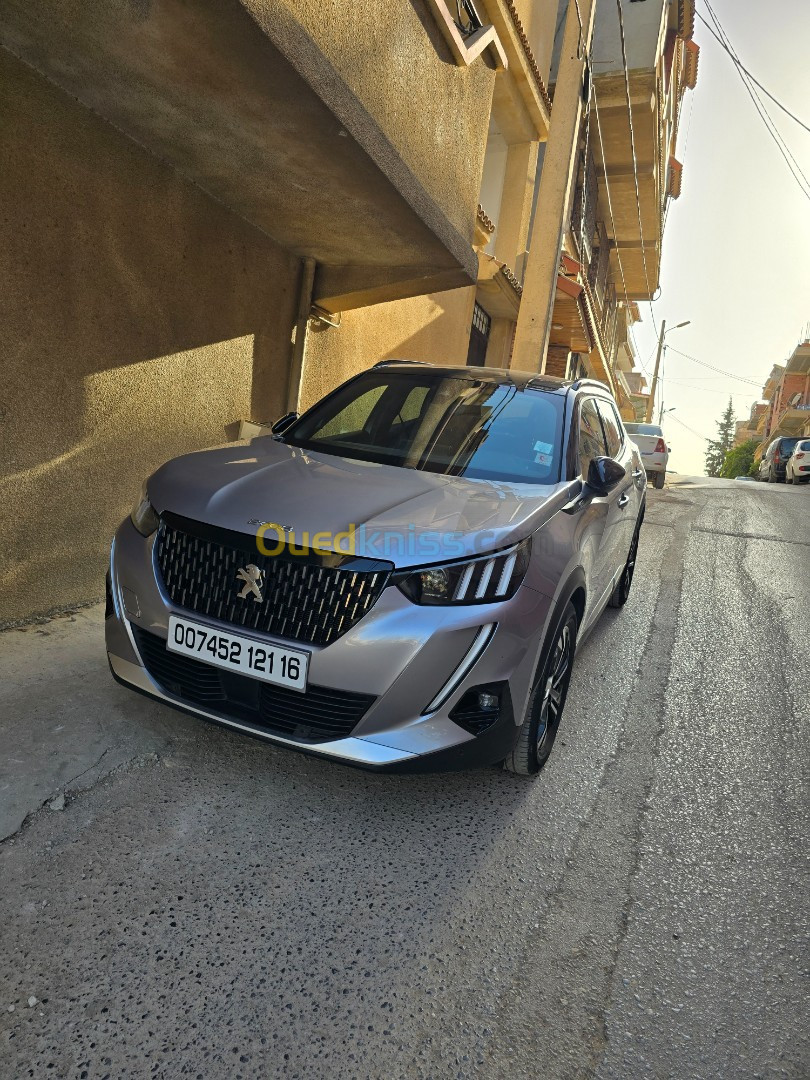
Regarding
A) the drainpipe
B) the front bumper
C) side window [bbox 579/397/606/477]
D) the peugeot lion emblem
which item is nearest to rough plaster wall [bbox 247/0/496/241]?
the drainpipe

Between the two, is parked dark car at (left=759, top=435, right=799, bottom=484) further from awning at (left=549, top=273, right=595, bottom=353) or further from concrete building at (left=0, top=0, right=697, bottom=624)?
concrete building at (left=0, top=0, right=697, bottom=624)

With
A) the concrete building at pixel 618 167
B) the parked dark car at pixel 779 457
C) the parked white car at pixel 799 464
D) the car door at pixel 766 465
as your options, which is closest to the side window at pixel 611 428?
the concrete building at pixel 618 167

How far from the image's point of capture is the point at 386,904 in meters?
2.23

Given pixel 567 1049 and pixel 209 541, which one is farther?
pixel 209 541

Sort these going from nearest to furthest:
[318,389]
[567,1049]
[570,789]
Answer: [567,1049]
[570,789]
[318,389]

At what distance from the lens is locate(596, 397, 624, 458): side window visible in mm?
4691

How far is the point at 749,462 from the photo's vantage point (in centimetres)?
5700

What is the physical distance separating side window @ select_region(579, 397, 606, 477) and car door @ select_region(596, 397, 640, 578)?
0.17 metres

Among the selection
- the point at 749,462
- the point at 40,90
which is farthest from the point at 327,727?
the point at 749,462

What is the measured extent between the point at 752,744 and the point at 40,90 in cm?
477

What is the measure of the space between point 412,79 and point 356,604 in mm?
4494

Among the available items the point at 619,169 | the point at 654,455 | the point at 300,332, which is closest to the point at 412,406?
the point at 300,332

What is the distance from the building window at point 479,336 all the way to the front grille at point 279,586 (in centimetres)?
1080

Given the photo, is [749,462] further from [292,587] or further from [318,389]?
[292,587]
